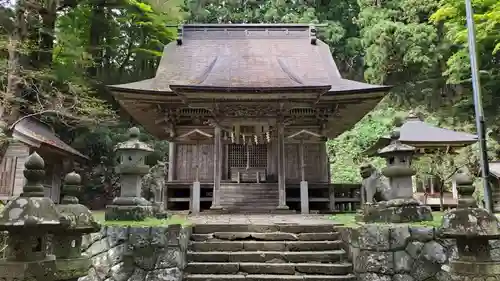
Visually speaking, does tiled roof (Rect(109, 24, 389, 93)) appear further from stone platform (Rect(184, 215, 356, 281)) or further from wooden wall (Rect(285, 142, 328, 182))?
stone platform (Rect(184, 215, 356, 281))

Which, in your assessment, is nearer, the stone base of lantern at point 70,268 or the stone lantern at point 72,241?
the stone base of lantern at point 70,268

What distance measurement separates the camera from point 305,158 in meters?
14.4

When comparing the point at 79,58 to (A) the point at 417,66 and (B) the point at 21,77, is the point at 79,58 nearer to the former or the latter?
(B) the point at 21,77

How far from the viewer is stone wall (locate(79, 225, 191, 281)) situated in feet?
19.4

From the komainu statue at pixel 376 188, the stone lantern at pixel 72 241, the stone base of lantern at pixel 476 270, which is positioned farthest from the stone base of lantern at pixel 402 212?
the stone lantern at pixel 72 241

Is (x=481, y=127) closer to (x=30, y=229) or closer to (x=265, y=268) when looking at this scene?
(x=265, y=268)

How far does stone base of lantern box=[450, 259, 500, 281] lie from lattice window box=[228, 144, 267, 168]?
1035cm

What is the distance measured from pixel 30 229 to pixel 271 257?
4026 millimetres

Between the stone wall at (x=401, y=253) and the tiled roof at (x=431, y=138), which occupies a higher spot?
the tiled roof at (x=431, y=138)

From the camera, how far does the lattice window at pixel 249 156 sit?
1453 cm

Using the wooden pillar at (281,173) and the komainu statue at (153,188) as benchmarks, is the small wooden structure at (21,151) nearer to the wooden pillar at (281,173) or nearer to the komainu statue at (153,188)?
the komainu statue at (153,188)

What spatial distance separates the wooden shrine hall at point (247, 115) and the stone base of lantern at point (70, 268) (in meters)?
7.03

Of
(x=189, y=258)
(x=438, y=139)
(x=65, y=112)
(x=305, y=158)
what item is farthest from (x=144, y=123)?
(x=438, y=139)

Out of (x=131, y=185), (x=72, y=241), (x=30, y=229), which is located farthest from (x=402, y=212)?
(x=30, y=229)
